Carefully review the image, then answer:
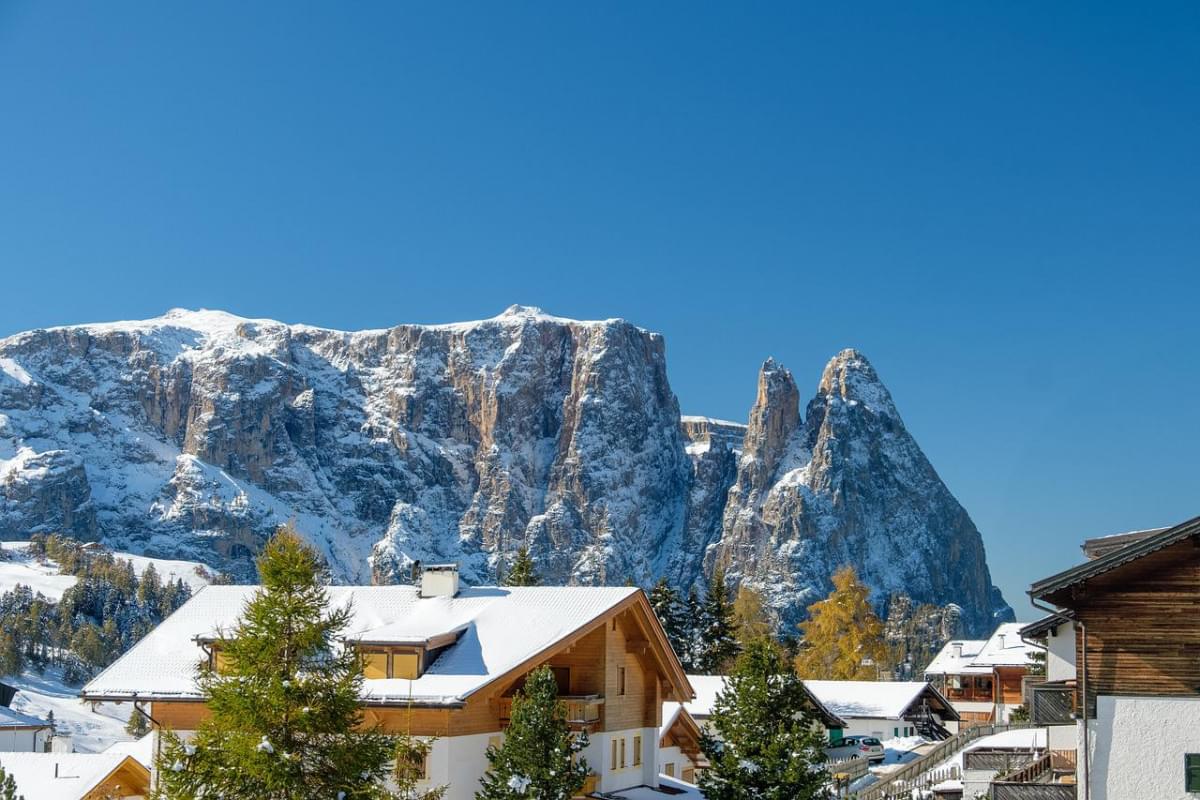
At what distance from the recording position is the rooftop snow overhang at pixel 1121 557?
84.2ft

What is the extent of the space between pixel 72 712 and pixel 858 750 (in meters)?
94.1

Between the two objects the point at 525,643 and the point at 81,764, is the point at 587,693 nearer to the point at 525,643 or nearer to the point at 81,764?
the point at 525,643

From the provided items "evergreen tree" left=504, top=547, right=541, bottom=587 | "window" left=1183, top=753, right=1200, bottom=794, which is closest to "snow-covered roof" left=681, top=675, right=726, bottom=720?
"evergreen tree" left=504, top=547, right=541, bottom=587

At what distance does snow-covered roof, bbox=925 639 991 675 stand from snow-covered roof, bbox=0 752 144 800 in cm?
6370

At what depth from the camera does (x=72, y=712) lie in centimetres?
13575

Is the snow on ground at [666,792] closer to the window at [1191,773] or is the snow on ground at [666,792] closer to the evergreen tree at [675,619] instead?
the window at [1191,773]

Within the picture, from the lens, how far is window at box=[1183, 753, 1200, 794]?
25.7 m

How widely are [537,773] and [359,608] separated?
376 inches

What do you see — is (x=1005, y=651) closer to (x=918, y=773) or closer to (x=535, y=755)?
(x=918, y=773)

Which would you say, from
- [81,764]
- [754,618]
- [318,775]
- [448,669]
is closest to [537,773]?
[448,669]

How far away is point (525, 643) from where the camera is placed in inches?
1281

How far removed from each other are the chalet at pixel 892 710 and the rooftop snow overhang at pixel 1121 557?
171ft

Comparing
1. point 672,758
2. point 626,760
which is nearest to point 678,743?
point 672,758

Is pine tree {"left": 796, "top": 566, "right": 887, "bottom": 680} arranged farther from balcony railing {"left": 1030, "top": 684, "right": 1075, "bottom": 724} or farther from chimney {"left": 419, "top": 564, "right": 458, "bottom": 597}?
balcony railing {"left": 1030, "top": 684, "right": 1075, "bottom": 724}
